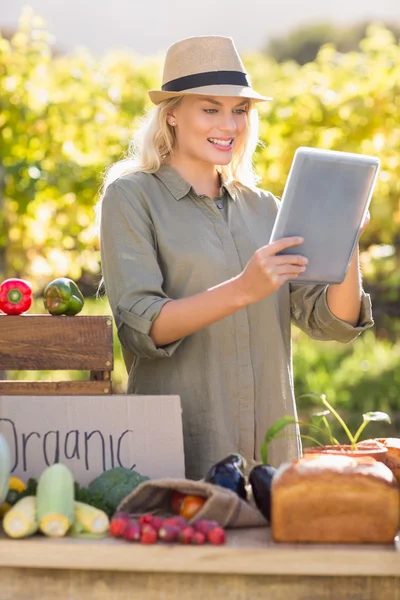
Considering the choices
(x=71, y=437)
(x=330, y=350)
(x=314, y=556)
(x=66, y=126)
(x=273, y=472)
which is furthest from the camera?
(x=330, y=350)

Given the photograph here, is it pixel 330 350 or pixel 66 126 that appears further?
pixel 330 350

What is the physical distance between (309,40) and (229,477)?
4069 centimetres

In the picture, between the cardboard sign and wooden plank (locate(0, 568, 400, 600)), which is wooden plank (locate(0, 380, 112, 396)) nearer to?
the cardboard sign

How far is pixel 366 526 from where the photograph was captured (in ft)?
5.47

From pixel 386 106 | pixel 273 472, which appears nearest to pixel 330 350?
pixel 386 106

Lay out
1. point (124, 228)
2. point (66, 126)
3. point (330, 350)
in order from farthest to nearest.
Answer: point (330, 350), point (66, 126), point (124, 228)

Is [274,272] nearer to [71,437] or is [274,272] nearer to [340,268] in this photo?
[340,268]

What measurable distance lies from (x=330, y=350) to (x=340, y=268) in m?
6.01

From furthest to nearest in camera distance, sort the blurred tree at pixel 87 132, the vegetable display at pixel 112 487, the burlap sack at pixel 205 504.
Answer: the blurred tree at pixel 87 132 → the vegetable display at pixel 112 487 → the burlap sack at pixel 205 504

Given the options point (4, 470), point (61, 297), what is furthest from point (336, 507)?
point (61, 297)

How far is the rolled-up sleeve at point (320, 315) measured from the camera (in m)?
2.37

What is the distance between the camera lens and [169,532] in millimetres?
1659

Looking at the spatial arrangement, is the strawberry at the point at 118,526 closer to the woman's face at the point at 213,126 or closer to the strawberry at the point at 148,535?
the strawberry at the point at 148,535

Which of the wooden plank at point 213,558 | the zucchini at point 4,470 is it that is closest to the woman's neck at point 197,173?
the zucchini at point 4,470
